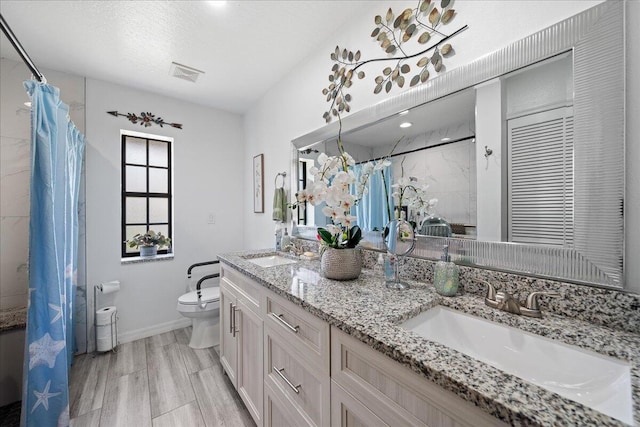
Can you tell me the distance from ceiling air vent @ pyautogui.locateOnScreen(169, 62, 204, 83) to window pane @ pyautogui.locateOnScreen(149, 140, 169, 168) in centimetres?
87

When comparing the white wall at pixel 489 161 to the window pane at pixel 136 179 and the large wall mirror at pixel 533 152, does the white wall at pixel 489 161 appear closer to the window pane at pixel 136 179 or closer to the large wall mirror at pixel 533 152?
the large wall mirror at pixel 533 152

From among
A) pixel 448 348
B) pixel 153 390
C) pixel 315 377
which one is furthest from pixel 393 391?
pixel 153 390

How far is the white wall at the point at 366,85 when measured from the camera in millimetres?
743

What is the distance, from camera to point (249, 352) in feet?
4.80

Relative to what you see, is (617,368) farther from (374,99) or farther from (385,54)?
(385,54)

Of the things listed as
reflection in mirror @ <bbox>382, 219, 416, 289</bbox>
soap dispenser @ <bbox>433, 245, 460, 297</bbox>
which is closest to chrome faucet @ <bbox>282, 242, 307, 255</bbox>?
reflection in mirror @ <bbox>382, 219, 416, 289</bbox>

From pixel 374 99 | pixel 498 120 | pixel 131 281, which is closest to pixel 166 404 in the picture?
pixel 131 281

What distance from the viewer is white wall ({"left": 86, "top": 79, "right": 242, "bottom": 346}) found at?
237cm

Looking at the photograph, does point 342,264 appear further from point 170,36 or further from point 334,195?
point 170,36

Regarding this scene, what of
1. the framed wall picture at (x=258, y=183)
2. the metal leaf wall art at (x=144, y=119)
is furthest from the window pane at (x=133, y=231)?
the framed wall picture at (x=258, y=183)

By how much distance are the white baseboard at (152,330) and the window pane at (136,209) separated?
3.59 ft

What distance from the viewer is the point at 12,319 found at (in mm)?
1778

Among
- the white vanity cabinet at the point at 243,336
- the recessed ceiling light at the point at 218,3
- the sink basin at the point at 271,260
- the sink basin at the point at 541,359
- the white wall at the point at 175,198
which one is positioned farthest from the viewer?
the white wall at the point at 175,198

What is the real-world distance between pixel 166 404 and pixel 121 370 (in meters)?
0.67
